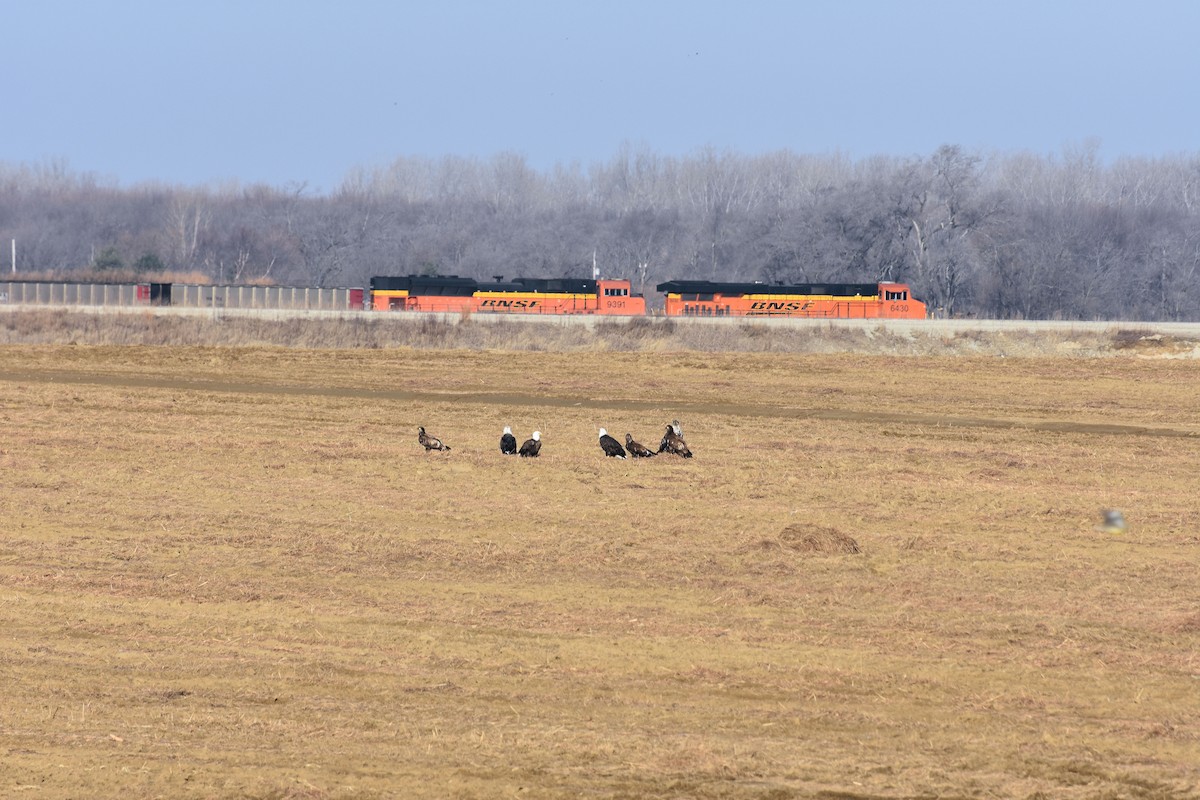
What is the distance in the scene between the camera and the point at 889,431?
25.4 metres

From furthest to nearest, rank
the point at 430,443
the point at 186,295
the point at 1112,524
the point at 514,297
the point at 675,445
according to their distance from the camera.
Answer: the point at 186,295
the point at 514,297
the point at 430,443
the point at 675,445
the point at 1112,524

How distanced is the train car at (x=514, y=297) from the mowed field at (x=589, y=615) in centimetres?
5707

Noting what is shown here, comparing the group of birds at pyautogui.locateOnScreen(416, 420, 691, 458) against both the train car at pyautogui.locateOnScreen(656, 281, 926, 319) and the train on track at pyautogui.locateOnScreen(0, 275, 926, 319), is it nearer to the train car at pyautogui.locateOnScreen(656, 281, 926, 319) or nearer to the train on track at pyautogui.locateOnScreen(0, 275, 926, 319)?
the train on track at pyautogui.locateOnScreen(0, 275, 926, 319)

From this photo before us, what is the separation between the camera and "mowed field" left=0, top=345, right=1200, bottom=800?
320 inches

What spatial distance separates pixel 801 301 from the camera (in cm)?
8100

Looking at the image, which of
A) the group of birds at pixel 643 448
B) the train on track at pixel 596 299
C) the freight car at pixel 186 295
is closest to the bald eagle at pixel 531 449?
the group of birds at pixel 643 448

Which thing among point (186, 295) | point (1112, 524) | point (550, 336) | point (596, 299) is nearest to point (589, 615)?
point (1112, 524)

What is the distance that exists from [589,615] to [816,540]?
352cm

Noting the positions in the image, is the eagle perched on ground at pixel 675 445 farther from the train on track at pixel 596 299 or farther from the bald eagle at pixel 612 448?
the train on track at pixel 596 299

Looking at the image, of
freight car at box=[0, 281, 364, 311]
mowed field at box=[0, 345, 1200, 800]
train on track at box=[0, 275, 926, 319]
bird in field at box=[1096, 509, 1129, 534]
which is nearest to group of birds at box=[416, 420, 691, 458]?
mowed field at box=[0, 345, 1200, 800]

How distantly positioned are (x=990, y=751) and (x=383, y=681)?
12.9ft

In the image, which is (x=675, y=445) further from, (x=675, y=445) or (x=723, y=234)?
(x=723, y=234)

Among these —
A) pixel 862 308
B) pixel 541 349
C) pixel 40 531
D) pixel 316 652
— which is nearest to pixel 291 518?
pixel 40 531

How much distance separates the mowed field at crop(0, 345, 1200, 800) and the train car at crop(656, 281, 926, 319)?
185 ft
